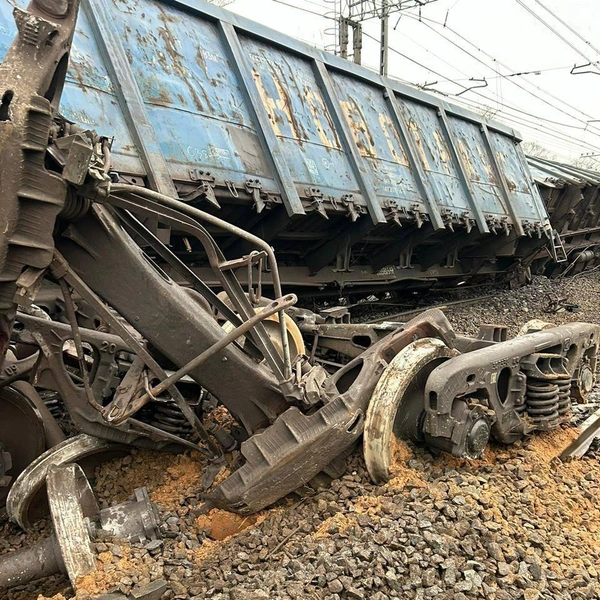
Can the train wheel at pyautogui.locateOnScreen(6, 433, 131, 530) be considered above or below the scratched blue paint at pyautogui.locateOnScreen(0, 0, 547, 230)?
below

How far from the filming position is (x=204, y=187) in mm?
4676

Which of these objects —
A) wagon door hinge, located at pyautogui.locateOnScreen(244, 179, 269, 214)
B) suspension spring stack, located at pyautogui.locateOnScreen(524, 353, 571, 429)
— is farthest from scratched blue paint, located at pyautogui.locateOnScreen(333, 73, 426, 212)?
suspension spring stack, located at pyautogui.locateOnScreen(524, 353, 571, 429)

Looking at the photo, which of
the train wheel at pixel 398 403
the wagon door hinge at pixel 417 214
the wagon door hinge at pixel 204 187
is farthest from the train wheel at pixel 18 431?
the wagon door hinge at pixel 417 214

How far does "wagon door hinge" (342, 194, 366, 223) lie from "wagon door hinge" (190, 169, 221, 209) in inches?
75.0

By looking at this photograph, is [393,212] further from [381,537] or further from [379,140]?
[381,537]

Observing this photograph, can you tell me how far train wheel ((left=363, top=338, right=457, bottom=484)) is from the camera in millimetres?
2803

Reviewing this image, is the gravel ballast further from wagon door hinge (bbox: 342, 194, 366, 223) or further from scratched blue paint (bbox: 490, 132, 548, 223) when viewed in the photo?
scratched blue paint (bbox: 490, 132, 548, 223)

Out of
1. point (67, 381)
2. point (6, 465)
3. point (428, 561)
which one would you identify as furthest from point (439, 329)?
point (6, 465)

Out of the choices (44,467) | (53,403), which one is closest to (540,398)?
(44,467)

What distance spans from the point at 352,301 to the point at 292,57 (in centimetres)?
343

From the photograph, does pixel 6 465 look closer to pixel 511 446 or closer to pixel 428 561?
pixel 428 561

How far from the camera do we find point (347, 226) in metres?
6.73

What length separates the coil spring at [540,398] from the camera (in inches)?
137

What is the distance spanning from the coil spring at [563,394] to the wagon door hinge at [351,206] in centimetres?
320
